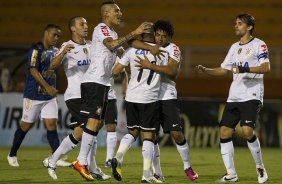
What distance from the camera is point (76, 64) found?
10.8m

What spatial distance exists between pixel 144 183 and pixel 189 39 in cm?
1448

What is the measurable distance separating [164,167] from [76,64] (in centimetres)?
245

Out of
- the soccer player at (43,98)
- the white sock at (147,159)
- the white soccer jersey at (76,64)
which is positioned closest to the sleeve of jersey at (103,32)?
the white sock at (147,159)

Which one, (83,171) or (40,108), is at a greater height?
(40,108)

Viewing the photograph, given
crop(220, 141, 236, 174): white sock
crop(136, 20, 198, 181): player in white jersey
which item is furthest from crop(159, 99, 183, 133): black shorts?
crop(220, 141, 236, 174): white sock

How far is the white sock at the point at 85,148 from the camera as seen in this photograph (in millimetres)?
9117

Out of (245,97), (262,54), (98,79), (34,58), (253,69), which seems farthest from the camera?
(34,58)

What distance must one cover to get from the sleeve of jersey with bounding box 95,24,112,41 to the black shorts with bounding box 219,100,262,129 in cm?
182

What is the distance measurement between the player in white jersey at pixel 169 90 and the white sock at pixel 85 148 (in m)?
0.93

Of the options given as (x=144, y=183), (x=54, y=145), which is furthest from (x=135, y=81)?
(x=54, y=145)

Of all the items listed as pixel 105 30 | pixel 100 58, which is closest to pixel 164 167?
pixel 100 58

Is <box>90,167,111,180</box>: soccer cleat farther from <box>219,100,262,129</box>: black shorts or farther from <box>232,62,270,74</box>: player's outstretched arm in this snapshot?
<box>232,62,270,74</box>: player's outstretched arm

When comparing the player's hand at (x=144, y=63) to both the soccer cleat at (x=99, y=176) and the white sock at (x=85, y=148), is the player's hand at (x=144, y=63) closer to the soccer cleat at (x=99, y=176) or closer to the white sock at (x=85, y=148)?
the white sock at (x=85, y=148)

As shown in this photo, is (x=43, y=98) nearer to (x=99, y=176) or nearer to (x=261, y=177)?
(x=99, y=176)
